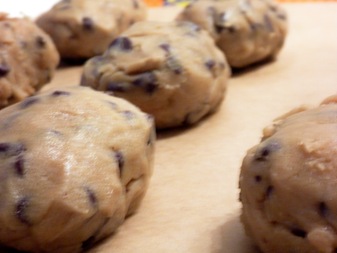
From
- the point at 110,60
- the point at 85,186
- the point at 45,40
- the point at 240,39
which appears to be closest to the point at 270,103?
the point at 240,39

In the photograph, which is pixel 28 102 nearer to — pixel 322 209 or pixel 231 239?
pixel 231 239

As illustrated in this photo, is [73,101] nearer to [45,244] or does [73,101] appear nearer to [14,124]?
[14,124]

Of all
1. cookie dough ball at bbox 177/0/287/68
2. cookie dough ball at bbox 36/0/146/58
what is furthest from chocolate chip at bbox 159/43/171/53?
cookie dough ball at bbox 36/0/146/58

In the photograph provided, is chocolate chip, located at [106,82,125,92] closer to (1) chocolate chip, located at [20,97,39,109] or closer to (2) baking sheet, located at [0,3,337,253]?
(2) baking sheet, located at [0,3,337,253]

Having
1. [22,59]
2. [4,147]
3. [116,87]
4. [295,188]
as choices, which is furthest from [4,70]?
[295,188]

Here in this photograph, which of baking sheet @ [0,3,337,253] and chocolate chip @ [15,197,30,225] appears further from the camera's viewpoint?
baking sheet @ [0,3,337,253]

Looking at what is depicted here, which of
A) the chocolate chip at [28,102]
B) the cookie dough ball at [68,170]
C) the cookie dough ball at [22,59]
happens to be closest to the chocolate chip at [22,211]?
the cookie dough ball at [68,170]
